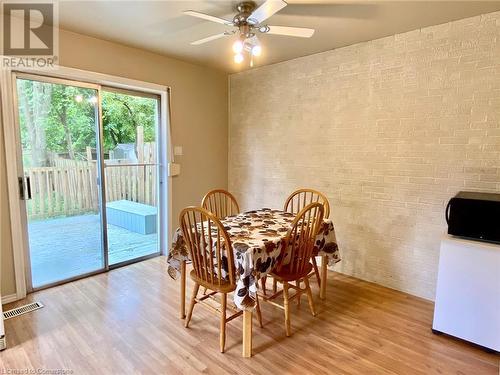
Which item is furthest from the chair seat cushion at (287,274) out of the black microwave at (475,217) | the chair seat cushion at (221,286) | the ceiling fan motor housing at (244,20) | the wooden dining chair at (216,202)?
the ceiling fan motor housing at (244,20)

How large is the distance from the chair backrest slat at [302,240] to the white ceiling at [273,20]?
150 cm

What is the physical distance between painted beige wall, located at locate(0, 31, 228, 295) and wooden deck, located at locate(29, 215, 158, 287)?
283mm

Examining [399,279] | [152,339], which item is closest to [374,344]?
[399,279]

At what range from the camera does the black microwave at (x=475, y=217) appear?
2.03 meters

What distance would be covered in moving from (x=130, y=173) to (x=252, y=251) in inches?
88.5

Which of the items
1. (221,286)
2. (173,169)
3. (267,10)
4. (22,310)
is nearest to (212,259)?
(221,286)

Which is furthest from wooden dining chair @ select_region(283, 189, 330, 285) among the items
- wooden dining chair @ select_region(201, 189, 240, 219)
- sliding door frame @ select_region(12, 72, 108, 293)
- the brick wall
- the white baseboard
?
the white baseboard

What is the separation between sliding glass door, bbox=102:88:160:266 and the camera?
10.9ft

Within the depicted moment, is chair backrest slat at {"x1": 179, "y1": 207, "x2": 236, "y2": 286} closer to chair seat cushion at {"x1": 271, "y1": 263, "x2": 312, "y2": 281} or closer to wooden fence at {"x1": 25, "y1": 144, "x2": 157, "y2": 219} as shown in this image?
chair seat cushion at {"x1": 271, "y1": 263, "x2": 312, "y2": 281}

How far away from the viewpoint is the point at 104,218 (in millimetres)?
3252

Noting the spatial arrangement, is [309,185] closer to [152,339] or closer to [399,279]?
[399,279]

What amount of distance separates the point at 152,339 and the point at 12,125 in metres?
2.09

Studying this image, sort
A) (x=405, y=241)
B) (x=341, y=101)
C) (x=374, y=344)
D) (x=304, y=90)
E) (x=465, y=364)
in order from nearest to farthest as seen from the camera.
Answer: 1. (x=465, y=364)
2. (x=374, y=344)
3. (x=405, y=241)
4. (x=341, y=101)
5. (x=304, y=90)

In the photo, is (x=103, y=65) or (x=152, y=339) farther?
(x=103, y=65)
